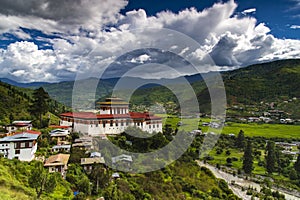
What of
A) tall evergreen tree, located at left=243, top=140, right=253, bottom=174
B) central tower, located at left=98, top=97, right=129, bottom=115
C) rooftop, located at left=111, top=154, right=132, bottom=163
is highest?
central tower, located at left=98, top=97, right=129, bottom=115

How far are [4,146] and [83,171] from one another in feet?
17.3

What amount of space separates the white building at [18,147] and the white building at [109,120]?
8436mm

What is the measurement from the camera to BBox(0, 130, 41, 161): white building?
1606cm

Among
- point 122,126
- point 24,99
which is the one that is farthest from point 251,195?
point 24,99

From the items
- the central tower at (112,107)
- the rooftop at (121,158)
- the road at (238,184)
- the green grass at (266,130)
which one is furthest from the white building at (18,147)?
the green grass at (266,130)

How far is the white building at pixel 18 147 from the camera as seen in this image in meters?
16.1

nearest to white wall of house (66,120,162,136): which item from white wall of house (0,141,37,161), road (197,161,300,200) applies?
white wall of house (0,141,37,161)

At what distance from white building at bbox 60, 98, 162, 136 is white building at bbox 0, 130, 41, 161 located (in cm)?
844

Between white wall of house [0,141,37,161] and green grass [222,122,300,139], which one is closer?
white wall of house [0,141,37,161]

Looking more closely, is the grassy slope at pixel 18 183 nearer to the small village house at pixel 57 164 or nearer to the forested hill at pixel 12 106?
the small village house at pixel 57 164

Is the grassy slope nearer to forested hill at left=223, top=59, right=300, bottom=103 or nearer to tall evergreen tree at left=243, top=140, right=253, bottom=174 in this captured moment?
tall evergreen tree at left=243, top=140, right=253, bottom=174

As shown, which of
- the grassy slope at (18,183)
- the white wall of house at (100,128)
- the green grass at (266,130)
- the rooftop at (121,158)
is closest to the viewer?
the grassy slope at (18,183)

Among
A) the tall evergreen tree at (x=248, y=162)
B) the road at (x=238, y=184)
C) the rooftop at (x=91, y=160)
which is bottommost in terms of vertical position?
the road at (x=238, y=184)

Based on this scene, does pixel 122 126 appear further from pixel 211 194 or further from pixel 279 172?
→ pixel 279 172
